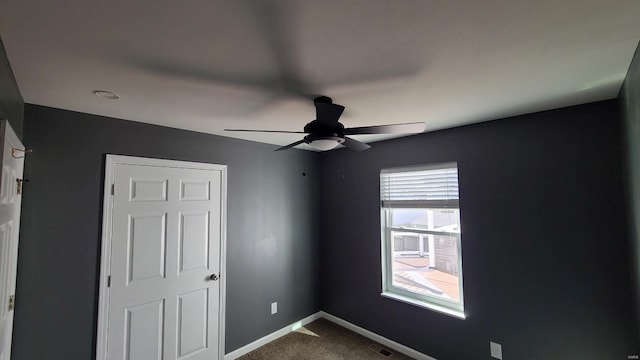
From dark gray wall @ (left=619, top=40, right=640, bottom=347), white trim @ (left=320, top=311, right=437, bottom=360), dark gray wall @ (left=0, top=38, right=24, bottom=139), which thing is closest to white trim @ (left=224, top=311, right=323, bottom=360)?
white trim @ (left=320, top=311, right=437, bottom=360)

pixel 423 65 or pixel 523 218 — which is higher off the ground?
pixel 423 65

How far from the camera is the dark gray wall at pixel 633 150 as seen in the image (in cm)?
143

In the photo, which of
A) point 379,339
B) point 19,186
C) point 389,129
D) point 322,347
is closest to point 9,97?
point 19,186

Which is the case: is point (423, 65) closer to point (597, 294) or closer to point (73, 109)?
point (597, 294)

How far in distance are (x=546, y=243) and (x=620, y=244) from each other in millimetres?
407

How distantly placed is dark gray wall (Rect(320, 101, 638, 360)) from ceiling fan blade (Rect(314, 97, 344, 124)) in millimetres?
1602

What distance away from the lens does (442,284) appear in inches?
113

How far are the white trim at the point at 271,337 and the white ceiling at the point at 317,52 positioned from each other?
8.39ft

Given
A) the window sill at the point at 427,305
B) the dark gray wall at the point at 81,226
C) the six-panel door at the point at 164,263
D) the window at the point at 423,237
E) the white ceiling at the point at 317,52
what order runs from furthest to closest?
the window at the point at 423,237 < the window sill at the point at 427,305 < the six-panel door at the point at 164,263 < the dark gray wall at the point at 81,226 < the white ceiling at the point at 317,52

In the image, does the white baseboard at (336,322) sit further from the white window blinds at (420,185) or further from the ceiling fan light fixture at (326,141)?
the ceiling fan light fixture at (326,141)

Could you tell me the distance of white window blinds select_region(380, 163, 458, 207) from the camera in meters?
2.81

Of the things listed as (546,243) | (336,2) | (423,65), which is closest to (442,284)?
(546,243)

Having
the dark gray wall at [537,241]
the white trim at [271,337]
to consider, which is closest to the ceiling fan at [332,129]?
the dark gray wall at [537,241]

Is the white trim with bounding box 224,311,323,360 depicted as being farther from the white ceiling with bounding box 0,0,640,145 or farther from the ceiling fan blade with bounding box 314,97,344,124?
the ceiling fan blade with bounding box 314,97,344,124
